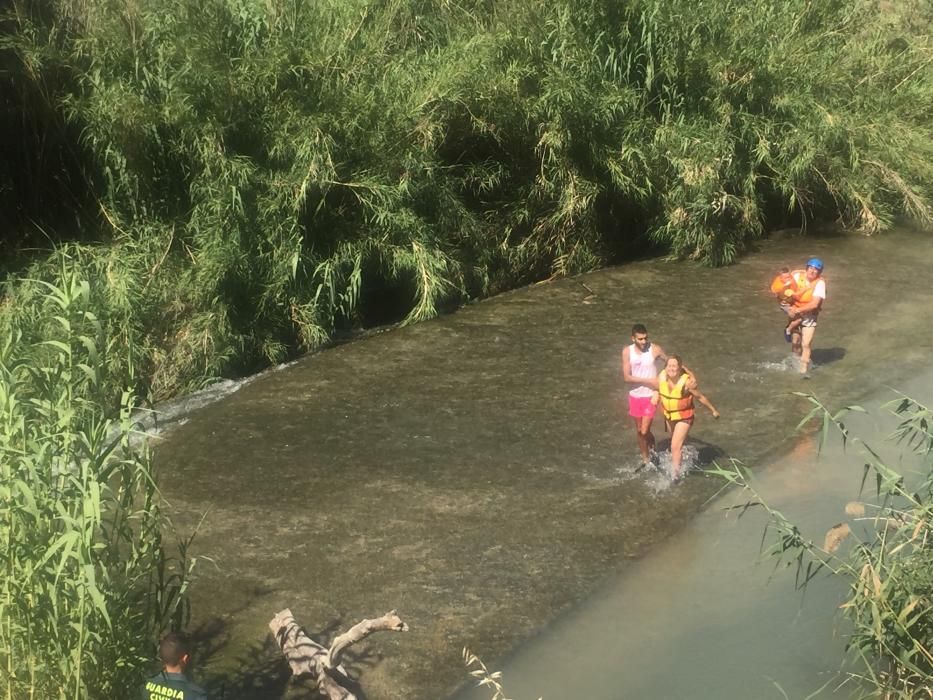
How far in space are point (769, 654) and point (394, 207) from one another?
7.26 m

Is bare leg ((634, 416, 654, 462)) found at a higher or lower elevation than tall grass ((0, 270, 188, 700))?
lower

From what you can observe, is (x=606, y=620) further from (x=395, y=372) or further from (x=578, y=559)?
(x=395, y=372)

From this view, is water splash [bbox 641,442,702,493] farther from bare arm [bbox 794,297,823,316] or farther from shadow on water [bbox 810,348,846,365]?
shadow on water [bbox 810,348,846,365]

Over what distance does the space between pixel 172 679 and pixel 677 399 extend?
186 inches

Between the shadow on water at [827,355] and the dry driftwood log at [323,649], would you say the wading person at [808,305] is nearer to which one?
the shadow on water at [827,355]

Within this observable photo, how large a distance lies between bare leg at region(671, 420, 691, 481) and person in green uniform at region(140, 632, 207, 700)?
4.61 metres

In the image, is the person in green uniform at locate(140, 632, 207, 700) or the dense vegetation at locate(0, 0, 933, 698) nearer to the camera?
the person in green uniform at locate(140, 632, 207, 700)

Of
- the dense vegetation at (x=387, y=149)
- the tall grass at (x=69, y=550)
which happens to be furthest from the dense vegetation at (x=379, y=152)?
the tall grass at (x=69, y=550)

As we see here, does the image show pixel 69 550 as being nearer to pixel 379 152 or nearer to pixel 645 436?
pixel 645 436

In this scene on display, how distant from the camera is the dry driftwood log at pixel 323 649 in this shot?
592 cm

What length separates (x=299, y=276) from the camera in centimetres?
1187

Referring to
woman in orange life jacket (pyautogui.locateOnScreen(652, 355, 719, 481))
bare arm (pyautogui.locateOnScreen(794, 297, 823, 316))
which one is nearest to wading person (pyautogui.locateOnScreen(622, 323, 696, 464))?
woman in orange life jacket (pyautogui.locateOnScreen(652, 355, 719, 481))

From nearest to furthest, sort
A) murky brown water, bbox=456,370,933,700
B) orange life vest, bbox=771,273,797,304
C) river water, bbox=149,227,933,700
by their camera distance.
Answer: murky brown water, bbox=456,370,933,700
river water, bbox=149,227,933,700
orange life vest, bbox=771,273,797,304

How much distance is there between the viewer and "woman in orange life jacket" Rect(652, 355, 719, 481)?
8414mm
